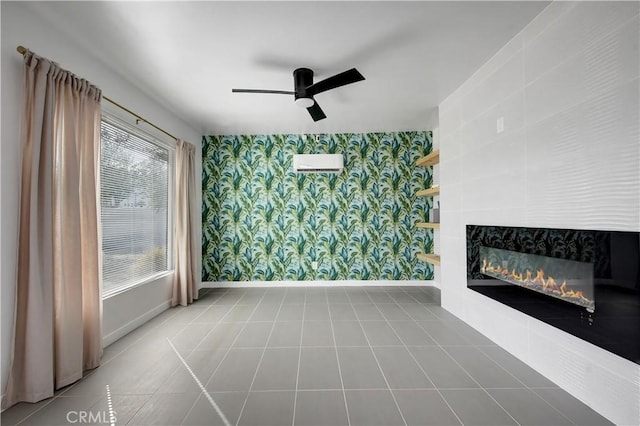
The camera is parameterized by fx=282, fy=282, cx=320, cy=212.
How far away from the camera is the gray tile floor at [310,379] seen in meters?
1.70

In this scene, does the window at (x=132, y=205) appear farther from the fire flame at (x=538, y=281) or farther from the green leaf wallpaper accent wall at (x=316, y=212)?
the fire flame at (x=538, y=281)

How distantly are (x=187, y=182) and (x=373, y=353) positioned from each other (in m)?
3.37

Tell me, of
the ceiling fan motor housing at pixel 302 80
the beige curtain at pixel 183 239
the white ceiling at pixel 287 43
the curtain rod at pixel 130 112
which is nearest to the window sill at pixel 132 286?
the beige curtain at pixel 183 239

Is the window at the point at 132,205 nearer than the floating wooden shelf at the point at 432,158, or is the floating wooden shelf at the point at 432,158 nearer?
the window at the point at 132,205

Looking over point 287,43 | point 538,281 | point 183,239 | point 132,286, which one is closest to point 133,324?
point 132,286

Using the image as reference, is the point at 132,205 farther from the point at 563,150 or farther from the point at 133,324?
the point at 563,150

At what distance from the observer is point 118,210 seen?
2.95 meters

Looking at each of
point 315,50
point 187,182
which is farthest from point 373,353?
point 187,182

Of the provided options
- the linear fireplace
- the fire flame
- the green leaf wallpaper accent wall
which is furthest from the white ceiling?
the fire flame

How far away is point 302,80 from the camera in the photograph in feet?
8.76

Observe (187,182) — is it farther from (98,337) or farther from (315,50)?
(315,50)

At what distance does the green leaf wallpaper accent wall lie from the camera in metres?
4.92

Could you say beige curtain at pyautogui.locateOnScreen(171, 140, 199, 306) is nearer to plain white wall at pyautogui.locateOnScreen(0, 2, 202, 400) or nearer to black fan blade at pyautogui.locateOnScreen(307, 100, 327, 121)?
plain white wall at pyautogui.locateOnScreen(0, 2, 202, 400)

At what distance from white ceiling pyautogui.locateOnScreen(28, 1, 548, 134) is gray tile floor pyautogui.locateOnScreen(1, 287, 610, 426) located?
262 cm
